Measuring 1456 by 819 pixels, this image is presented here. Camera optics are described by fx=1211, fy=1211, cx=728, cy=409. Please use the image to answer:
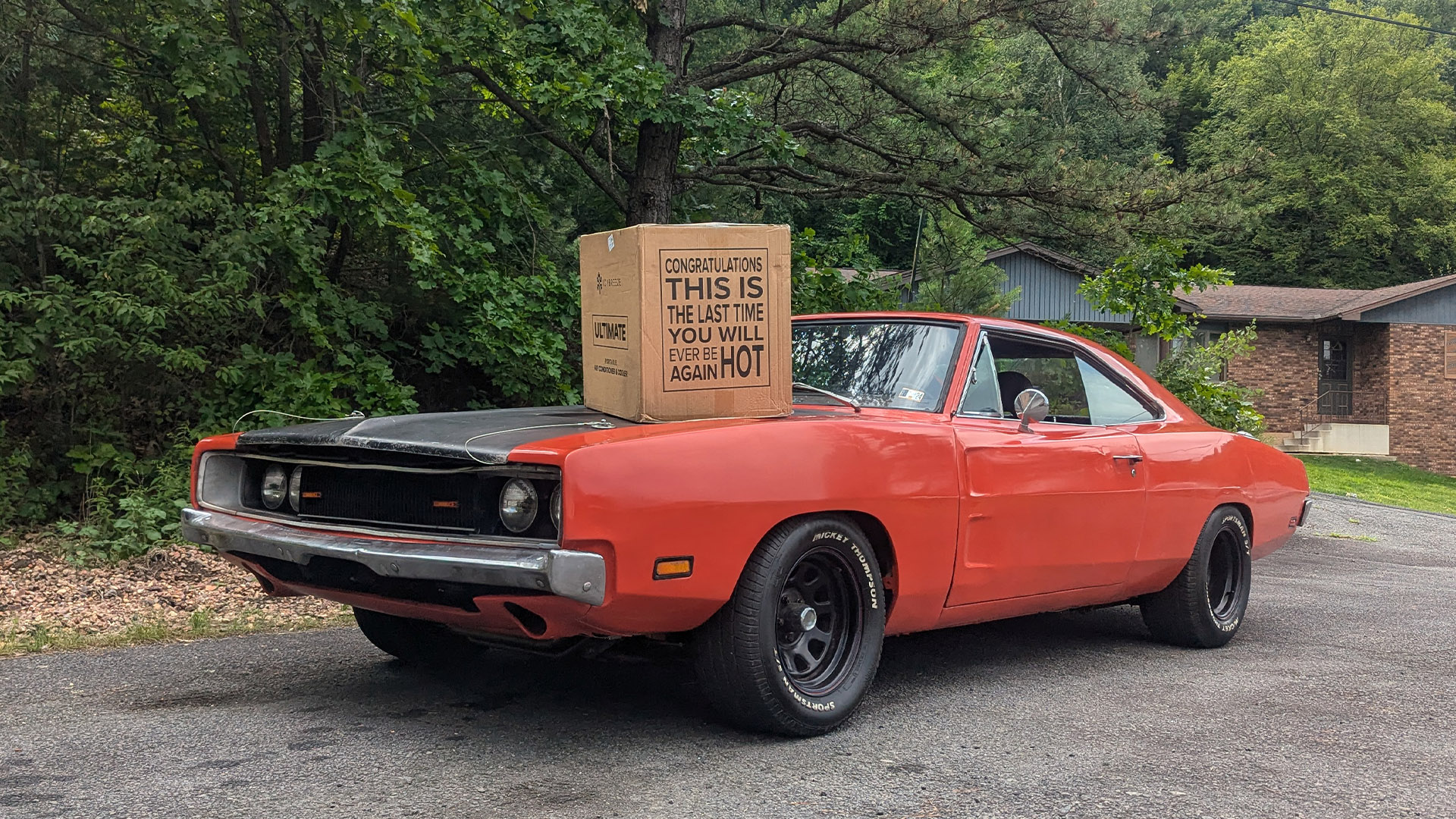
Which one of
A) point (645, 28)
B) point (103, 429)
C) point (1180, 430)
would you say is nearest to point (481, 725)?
point (1180, 430)

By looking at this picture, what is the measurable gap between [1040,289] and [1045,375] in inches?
1029

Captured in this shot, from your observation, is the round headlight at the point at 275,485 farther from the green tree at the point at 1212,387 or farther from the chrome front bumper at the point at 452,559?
the green tree at the point at 1212,387

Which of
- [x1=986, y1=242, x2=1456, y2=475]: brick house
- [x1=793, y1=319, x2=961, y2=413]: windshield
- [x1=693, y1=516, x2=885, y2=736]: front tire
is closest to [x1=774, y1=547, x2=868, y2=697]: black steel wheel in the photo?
[x1=693, y1=516, x2=885, y2=736]: front tire

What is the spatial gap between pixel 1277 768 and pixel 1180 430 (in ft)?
8.14

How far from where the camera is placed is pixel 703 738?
3.85 metres

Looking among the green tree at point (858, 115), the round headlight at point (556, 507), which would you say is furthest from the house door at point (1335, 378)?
the round headlight at point (556, 507)

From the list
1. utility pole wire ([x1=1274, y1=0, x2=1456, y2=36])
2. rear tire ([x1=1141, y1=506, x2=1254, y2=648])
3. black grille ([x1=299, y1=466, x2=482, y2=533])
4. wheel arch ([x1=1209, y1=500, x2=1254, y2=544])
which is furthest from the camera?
utility pole wire ([x1=1274, y1=0, x2=1456, y2=36])

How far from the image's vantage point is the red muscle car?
3.45 metres

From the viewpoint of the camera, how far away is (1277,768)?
367 centimetres

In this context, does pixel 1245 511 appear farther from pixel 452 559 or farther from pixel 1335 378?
pixel 1335 378

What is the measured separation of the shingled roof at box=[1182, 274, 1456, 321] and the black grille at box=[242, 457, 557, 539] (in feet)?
93.9

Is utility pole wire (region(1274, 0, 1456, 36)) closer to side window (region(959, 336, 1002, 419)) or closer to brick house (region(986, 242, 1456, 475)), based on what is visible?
brick house (region(986, 242, 1456, 475))

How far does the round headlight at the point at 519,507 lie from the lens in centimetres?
351

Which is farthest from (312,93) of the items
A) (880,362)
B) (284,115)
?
(880,362)
